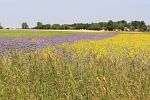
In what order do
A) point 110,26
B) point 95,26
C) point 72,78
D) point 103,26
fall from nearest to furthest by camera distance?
point 72,78, point 95,26, point 110,26, point 103,26

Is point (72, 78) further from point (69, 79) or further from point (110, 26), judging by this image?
point (110, 26)

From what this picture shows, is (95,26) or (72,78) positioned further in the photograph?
(95,26)

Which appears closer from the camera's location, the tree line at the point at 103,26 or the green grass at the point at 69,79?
the green grass at the point at 69,79

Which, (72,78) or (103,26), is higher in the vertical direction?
(72,78)

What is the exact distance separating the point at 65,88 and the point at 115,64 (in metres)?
1.15

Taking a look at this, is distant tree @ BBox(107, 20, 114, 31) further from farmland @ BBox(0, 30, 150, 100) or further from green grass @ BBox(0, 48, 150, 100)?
green grass @ BBox(0, 48, 150, 100)

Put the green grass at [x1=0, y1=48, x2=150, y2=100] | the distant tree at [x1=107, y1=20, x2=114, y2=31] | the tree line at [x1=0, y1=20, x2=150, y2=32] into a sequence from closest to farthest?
the green grass at [x1=0, y1=48, x2=150, y2=100] < the tree line at [x1=0, y1=20, x2=150, y2=32] < the distant tree at [x1=107, y1=20, x2=114, y2=31]

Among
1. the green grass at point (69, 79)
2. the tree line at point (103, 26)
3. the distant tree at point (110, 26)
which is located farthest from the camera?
the distant tree at point (110, 26)

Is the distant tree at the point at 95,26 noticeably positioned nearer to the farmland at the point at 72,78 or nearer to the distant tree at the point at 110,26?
the distant tree at the point at 110,26

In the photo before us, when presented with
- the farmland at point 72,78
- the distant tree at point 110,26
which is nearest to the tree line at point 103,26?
the distant tree at point 110,26

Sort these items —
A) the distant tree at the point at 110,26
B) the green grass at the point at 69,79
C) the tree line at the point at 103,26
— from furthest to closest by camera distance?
the distant tree at the point at 110,26, the tree line at the point at 103,26, the green grass at the point at 69,79

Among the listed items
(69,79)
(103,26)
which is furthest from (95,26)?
(69,79)

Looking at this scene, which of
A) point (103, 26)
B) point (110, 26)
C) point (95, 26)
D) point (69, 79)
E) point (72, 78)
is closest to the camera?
point (69, 79)

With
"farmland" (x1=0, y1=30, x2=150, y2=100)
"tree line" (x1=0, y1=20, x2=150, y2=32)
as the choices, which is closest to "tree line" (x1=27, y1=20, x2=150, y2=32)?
"tree line" (x1=0, y1=20, x2=150, y2=32)
